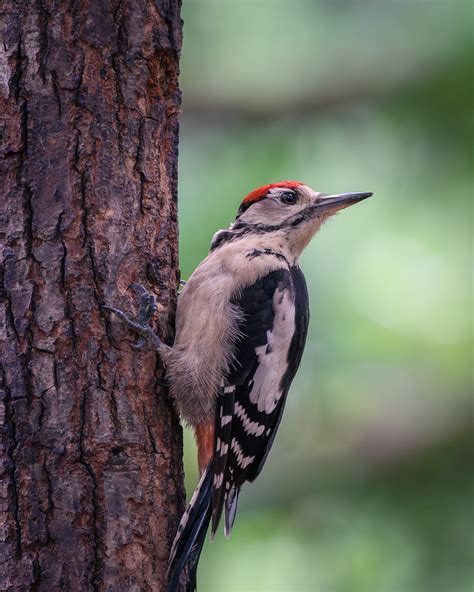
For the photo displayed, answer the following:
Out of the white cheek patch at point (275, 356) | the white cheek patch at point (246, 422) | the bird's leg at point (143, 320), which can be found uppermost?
the bird's leg at point (143, 320)

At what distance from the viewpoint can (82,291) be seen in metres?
2.36

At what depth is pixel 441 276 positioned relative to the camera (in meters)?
4.02

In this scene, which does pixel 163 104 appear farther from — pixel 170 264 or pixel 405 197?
pixel 405 197

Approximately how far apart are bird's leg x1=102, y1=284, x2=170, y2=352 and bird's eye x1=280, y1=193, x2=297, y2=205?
38.5 inches

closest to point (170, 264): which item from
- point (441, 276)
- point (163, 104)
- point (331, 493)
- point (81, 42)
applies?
point (163, 104)

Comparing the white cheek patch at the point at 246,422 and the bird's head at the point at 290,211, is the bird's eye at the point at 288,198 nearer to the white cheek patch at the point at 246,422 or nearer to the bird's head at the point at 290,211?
the bird's head at the point at 290,211

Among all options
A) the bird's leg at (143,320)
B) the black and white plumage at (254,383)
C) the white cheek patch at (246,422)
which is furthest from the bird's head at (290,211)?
the bird's leg at (143,320)

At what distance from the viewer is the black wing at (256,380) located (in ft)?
9.50

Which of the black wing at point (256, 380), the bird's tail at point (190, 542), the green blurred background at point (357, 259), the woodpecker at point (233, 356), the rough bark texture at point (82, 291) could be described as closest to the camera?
the rough bark texture at point (82, 291)

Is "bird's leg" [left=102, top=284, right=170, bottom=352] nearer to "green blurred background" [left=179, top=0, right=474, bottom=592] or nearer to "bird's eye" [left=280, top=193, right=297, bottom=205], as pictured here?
"bird's eye" [left=280, top=193, right=297, bottom=205]

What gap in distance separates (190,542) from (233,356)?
74 centimetres

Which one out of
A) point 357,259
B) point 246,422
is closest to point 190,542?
point 246,422

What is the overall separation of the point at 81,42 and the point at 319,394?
2388 millimetres

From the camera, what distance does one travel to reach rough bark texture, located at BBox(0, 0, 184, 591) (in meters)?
2.21
